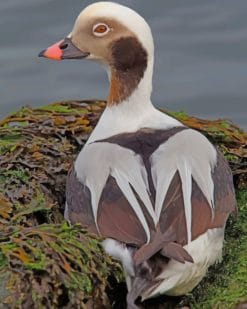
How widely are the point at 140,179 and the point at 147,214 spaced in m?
0.25

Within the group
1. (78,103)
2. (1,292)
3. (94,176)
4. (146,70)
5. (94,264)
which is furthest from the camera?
(78,103)

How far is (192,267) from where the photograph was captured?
17.9 feet

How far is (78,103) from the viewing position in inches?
286

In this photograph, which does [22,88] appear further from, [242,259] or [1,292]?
[1,292]

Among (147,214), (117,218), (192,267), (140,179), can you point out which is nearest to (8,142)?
(140,179)

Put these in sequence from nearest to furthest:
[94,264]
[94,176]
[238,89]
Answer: [94,264], [94,176], [238,89]

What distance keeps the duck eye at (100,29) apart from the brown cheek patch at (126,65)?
0.07m

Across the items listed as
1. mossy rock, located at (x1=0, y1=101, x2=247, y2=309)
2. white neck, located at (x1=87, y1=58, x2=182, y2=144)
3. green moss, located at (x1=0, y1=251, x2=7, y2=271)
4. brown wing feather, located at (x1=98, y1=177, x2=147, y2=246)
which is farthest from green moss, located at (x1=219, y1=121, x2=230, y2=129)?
green moss, located at (x1=0, y1=251, x2=7, y2=271)

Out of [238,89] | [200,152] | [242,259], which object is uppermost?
[200,152]

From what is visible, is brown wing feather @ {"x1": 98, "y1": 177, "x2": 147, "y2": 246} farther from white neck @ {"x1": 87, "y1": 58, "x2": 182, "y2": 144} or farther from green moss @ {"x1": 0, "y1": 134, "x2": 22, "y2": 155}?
green moss @ {"x1": 0, "y1": 134, "x2": 22, "y2": 155}

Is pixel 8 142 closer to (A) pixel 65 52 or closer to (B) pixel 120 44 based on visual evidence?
(A) pixel 65 52

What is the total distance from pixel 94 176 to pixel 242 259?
29.7 inches

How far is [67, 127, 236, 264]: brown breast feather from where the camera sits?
17.3 ft

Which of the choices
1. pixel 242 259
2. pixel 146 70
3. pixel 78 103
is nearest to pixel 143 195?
pixel 242 259
